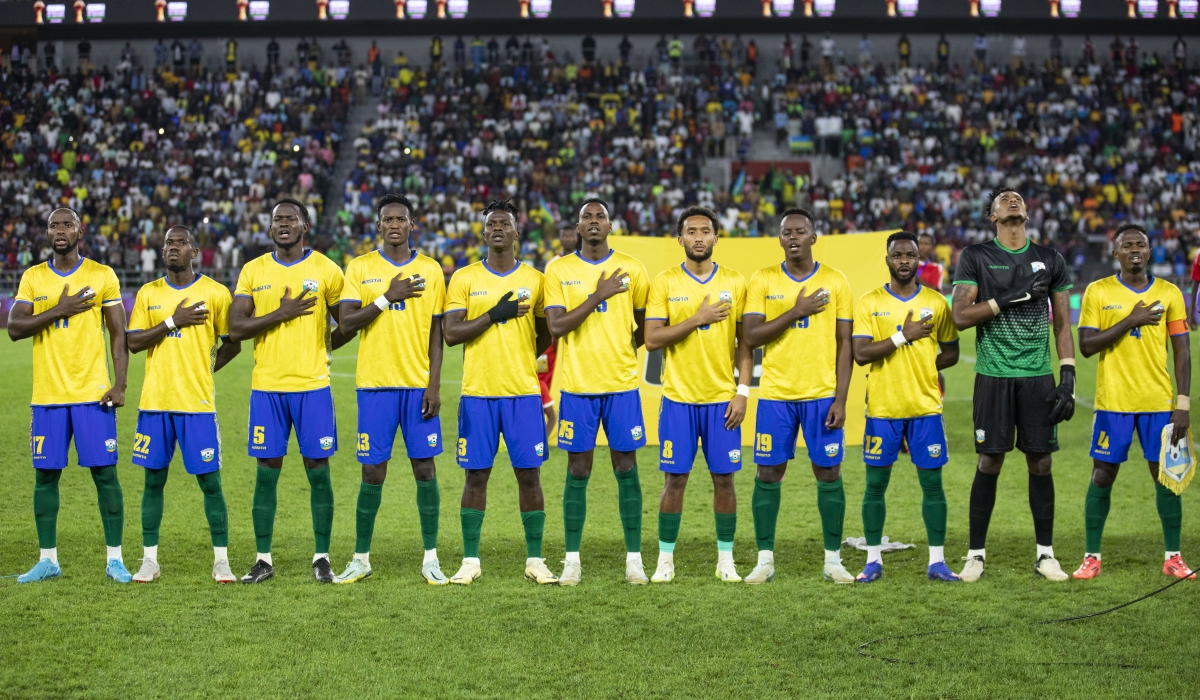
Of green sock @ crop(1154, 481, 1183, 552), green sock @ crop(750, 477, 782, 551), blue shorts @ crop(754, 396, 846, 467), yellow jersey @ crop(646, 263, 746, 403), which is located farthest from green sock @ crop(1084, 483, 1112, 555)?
yellow jersey @ crop(646, 263, 746, 403)

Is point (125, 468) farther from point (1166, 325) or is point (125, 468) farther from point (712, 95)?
point (712, 95)

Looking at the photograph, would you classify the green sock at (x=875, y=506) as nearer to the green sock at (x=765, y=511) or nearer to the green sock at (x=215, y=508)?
the green sock at (x=765, y=511)

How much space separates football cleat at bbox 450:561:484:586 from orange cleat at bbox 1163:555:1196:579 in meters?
4.52

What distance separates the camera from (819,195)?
3225 cm

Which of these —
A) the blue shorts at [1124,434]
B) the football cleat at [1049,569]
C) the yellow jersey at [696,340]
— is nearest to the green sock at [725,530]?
the yellow jersey at [696,340]

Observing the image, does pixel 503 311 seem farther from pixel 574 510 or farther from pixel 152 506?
pixel 152 506

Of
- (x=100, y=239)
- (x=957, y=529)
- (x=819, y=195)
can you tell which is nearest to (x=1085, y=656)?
(x=957, y=529)

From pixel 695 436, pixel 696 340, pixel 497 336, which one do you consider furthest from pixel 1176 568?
pixel 497 336

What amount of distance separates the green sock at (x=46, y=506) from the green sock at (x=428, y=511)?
93.0 inches

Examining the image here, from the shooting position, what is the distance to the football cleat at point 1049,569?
24.0ft

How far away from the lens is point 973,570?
24.2 ft

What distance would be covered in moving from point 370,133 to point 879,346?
30.0m

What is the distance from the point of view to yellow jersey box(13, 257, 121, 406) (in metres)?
7.37

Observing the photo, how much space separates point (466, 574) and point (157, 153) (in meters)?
31.1
